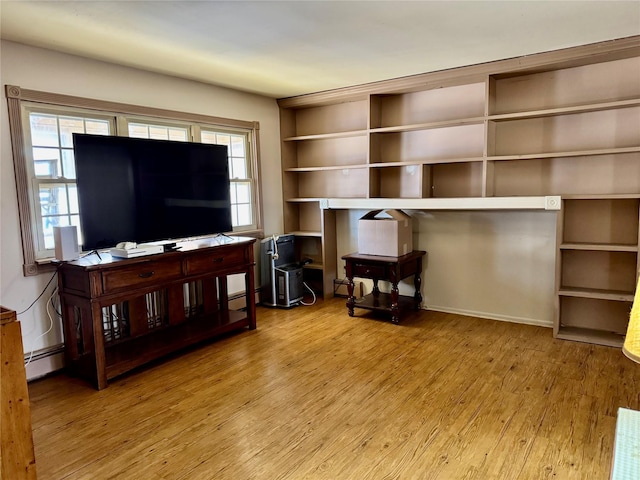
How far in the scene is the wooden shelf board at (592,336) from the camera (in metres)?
3.49

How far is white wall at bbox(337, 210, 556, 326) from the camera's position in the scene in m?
3.95

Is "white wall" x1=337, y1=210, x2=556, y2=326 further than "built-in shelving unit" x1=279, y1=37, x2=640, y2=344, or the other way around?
"white wall" x1=337, y1=210, x2=556, y2=326

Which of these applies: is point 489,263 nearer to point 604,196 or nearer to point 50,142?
point 604,196

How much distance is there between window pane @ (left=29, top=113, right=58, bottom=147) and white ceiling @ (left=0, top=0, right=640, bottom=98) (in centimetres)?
49

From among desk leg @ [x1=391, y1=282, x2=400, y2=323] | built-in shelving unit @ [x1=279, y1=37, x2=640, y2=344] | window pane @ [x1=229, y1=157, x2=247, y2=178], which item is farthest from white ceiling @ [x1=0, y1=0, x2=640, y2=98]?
desk leg @ [x1=391, y1=282, x2=400, y2=323]

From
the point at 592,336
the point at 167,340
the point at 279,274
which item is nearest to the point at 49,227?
the point at 167,340

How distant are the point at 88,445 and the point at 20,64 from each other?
249 centimetres

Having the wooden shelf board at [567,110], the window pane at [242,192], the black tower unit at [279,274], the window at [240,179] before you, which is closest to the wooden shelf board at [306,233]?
the black tower unit at [279,274]

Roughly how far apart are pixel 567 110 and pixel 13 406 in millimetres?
4012

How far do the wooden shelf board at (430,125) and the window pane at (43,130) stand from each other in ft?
9.21

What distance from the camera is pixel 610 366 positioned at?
310 cm

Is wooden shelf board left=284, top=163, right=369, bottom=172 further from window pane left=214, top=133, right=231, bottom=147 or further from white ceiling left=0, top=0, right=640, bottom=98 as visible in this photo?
white ceiling left=0, top=0, right=640, bottom=98

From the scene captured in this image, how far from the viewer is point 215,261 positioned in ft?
12.0

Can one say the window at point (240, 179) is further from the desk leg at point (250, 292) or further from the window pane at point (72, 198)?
the window pane at point (72, 198)
